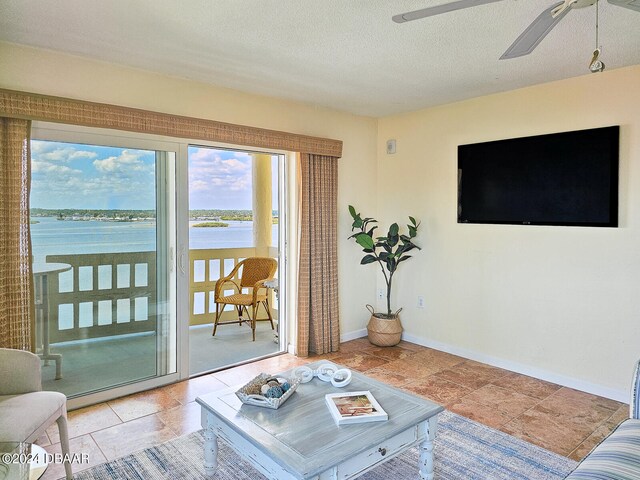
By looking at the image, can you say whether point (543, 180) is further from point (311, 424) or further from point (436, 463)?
point (311, 424)

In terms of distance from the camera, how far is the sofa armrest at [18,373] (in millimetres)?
2059

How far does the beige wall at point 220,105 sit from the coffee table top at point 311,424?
2.20 m

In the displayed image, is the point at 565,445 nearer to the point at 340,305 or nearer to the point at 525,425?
the point at 525,425

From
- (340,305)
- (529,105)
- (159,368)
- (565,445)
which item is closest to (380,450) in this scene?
(565,445)

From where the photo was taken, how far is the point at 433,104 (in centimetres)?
412

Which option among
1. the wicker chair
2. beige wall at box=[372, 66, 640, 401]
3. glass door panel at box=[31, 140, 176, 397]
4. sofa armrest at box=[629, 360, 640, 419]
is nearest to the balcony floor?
glass door panel at box=[31, 140, 176, 397]

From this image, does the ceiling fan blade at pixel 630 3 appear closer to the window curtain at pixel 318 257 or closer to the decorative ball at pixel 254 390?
the decorative ball at pixel 254 390

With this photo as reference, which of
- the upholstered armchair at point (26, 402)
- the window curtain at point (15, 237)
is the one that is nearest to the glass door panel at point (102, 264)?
the window curtain at point (15, 237)

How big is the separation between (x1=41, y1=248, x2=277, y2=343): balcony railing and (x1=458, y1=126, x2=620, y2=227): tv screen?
2839mm

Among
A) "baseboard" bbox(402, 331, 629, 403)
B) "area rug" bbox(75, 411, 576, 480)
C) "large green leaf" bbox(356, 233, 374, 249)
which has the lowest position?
"area rug" bbox(75, 411, 576, 480)

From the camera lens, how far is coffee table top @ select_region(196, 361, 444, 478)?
1633 mm

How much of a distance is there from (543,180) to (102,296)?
3.52 m

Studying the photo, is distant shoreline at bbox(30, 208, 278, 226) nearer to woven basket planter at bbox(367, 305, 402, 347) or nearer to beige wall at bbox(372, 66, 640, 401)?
woven basket planter at bbox(367, 305, 402, 347)

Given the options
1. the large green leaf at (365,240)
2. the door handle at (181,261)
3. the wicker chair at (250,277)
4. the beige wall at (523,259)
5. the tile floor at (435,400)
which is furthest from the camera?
the wicker chair at (250,277)
